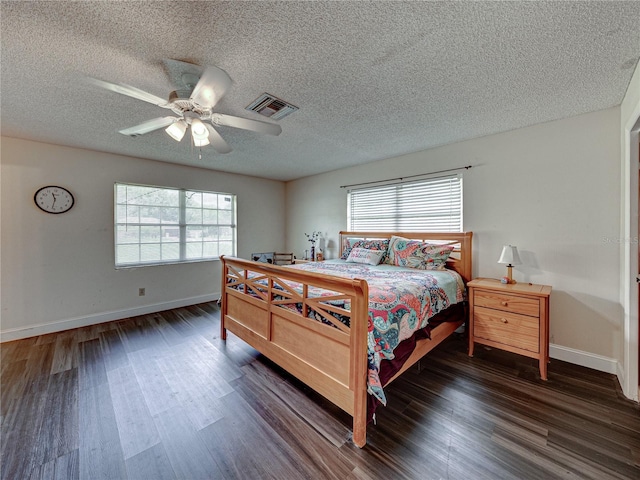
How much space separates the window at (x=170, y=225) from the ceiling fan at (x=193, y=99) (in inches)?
83.1

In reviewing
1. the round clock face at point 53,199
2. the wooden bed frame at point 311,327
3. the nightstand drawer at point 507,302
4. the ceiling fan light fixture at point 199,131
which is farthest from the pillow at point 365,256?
the round clock face at point 53,199

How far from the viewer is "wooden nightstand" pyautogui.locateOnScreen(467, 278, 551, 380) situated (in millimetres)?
2236

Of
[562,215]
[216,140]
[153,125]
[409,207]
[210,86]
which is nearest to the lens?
[210,86]

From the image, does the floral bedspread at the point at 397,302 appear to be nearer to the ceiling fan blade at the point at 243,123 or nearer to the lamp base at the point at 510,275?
the lamp base at the point at 510,275

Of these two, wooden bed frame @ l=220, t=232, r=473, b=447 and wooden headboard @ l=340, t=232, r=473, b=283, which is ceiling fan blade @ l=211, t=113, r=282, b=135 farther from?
wooden headboard @ l=340, t=232, r=473, b=283

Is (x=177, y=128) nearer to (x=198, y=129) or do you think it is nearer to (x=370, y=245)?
(x=198, y=129)

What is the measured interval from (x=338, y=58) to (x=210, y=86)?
796 millimetres

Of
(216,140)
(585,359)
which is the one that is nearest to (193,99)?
(216,140)

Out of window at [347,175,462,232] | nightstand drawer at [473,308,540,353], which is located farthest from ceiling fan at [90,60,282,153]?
nightstand drawer at [473,308,540,353]

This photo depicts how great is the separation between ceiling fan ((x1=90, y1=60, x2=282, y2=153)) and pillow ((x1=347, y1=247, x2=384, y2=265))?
2.08 m

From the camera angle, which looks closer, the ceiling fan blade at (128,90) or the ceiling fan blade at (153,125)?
the ceiling fan blade at (128,90)

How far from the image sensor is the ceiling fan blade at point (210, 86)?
1.43m

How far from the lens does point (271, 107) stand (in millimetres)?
2236

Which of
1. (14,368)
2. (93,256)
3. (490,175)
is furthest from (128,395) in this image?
(490,175)
